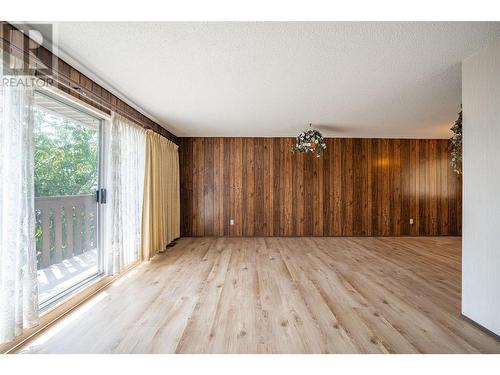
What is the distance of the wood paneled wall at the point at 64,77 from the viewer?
69.4 inches

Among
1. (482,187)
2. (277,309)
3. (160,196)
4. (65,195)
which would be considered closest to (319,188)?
(160,196)

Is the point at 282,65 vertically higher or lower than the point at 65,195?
higher

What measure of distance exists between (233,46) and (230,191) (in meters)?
4.20

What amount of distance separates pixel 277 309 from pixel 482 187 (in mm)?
2095

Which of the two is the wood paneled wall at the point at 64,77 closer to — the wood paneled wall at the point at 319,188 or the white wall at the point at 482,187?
the wood paneled wall at the point at 319,188

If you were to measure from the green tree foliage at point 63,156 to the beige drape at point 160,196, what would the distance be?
2.97ft

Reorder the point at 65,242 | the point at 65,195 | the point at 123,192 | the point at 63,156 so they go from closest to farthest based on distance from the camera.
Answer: the point at 63,156 < the point at 65,195 < the point at 65,242 < the point at 123,192

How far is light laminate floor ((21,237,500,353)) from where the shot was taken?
6.00 feet

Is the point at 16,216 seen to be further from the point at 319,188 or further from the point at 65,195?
the point at 319,188

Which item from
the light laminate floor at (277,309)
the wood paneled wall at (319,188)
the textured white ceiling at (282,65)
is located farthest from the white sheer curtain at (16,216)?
the wood paneled wall at (319,188)

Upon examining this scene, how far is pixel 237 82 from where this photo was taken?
2.76 meters

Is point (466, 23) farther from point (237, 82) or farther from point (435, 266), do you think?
point (435, 266)

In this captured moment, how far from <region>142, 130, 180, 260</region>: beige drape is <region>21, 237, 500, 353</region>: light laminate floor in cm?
48

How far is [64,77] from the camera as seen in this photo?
228cm
